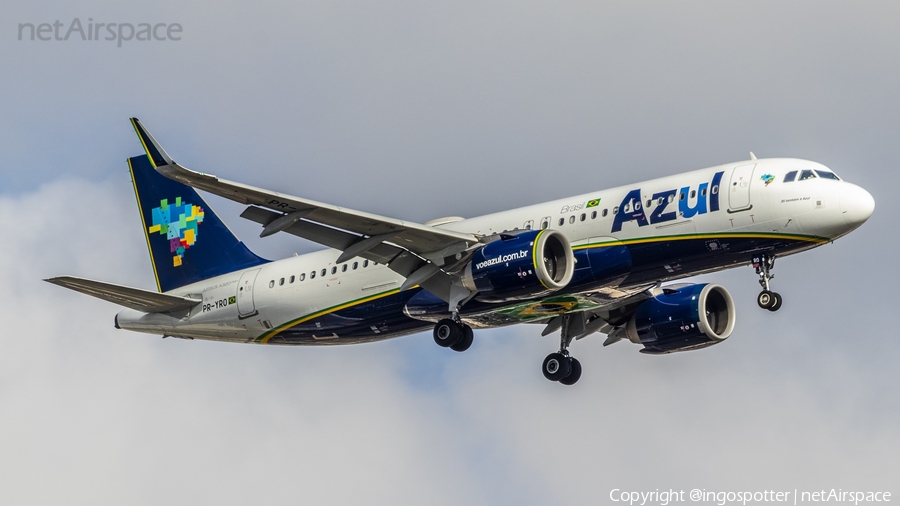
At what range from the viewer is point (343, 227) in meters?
37.1

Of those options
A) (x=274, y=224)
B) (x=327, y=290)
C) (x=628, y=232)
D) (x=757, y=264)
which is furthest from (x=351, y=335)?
(x=757, y=264)

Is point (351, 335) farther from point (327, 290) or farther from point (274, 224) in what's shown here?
point (274, 224)

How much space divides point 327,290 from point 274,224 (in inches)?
286

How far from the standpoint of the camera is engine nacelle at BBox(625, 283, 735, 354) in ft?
140

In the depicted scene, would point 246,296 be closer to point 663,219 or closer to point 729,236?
point 663,219

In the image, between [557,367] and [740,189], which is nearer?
[740,189]

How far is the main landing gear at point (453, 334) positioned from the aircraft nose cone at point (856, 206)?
468 inches

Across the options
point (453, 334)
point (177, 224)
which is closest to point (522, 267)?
point (453, 334)

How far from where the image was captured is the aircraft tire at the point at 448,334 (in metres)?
38.7

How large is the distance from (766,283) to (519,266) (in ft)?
23.5

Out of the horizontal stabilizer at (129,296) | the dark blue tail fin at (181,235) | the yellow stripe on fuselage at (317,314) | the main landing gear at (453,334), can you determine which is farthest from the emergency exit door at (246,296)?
the main landing gear at (453,334)

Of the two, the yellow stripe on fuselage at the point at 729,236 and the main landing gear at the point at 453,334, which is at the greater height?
the yellow stripe on fuselage at the point at 729,236

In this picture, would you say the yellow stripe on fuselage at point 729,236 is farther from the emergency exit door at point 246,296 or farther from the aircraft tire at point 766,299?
the emergency exit door at point 246,296

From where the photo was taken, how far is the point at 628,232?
3650cm
